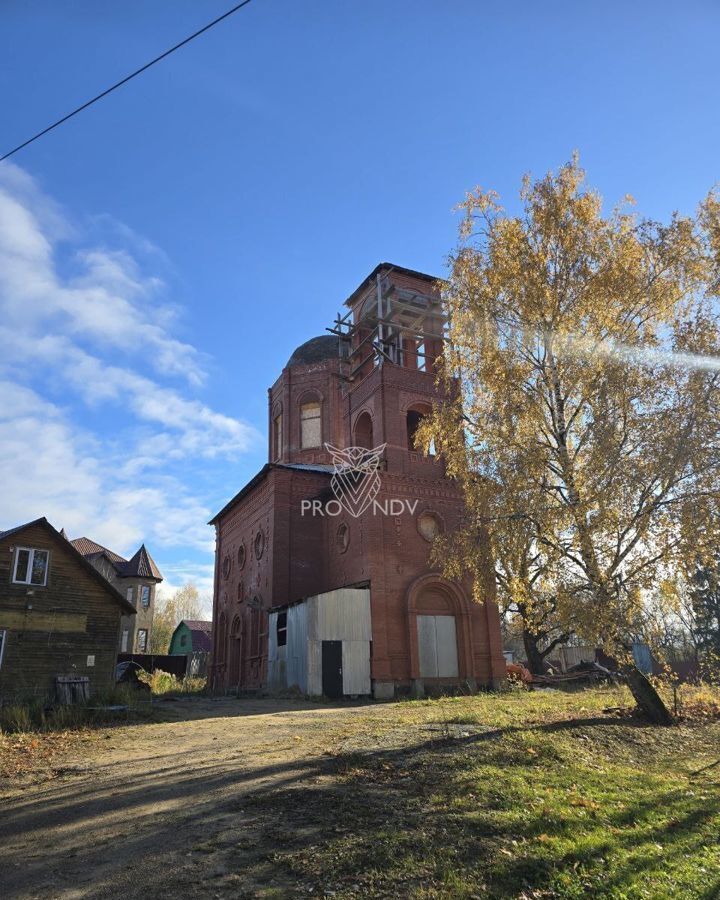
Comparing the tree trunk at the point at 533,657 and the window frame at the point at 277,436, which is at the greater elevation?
the window frame at the point at 277,436

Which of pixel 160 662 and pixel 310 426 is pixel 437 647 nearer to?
pixel 310 426

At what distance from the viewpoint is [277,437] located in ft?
121

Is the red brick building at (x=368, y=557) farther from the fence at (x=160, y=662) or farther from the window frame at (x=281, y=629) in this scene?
the fence at (x=160, y=662)

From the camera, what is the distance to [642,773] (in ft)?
29.5

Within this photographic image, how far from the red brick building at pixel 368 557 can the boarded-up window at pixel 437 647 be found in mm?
42

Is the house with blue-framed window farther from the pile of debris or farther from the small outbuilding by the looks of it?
the pile of debris

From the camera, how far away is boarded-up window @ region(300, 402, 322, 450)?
34625mm

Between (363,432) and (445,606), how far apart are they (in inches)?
324

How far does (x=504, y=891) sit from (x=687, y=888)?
1.63 m

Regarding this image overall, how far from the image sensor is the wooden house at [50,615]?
20688 mm

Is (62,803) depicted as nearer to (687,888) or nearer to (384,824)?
(384,824)

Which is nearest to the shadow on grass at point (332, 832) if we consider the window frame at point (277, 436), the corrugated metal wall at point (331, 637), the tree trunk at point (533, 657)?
the corrugated metal wall at point (331, 637)

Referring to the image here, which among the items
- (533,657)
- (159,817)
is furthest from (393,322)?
(159,817)

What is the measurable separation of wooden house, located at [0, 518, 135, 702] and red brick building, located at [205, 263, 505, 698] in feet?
21.7
